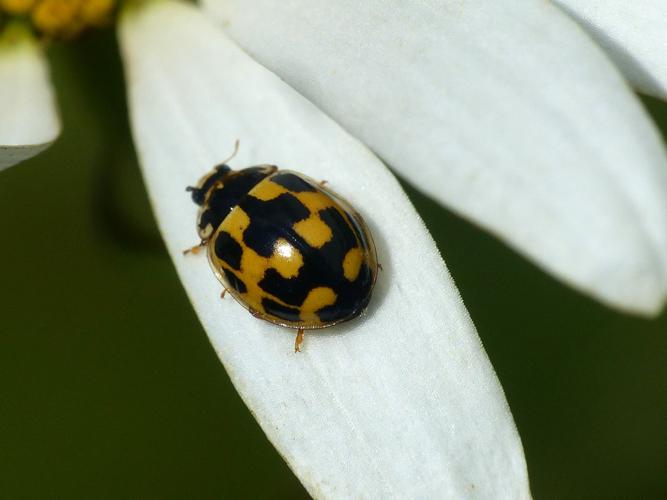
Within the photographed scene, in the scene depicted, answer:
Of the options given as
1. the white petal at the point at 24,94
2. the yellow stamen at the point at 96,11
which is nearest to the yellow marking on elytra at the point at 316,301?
the white petal at the point at 24,94

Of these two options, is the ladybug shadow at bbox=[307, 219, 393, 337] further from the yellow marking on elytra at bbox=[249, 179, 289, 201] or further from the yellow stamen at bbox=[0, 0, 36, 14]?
the yellow stamen at bbox=[0, 0, 36, 14]

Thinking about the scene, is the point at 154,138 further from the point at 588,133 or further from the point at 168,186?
the point at 588,133

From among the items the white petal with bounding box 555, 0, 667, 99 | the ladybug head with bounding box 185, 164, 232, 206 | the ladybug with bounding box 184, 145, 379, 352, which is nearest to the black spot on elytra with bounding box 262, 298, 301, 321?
the ladybug with bounding box 184, 145, 379, 352

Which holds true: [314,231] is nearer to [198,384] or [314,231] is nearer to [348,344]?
[348,344]

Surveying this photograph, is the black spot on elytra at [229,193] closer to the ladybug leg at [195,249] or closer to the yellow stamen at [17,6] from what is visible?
the ladybug leg at [195,249]

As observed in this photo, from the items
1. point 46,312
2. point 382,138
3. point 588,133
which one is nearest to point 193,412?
point 46,312

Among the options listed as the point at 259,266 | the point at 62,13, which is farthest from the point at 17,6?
the point at 259,266
